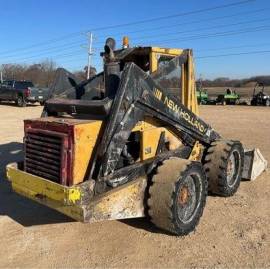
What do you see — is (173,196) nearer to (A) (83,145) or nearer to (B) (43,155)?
(A) (83,145)

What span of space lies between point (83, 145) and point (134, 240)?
148 centimetres

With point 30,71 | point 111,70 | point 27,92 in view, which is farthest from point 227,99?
point 30,71

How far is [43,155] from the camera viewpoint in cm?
521

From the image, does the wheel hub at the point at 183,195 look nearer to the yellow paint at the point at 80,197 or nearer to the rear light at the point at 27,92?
the yellow paint at the point at 80,197

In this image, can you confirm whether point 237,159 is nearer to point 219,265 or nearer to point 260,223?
point 260,223

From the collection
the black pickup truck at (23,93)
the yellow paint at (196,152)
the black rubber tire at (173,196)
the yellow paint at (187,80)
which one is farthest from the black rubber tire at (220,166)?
the black pickup truck at (23,93)

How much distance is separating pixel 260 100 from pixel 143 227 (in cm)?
3110

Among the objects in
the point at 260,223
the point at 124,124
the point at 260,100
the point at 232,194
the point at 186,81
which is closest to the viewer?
the point at 124,124

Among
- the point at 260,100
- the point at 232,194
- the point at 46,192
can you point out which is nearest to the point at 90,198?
the point at 46,192

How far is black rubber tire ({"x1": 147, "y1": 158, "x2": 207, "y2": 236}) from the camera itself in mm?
5258

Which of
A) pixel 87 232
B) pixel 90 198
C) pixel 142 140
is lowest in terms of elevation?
pixel 87 232

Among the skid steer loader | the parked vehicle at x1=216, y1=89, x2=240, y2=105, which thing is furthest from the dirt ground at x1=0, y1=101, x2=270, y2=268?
the parked vehicle at x1=216, y1=89, x2=240, y2=105

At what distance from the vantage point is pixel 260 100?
115 feet

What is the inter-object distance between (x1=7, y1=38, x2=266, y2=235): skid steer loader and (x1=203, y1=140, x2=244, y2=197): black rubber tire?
506mm
